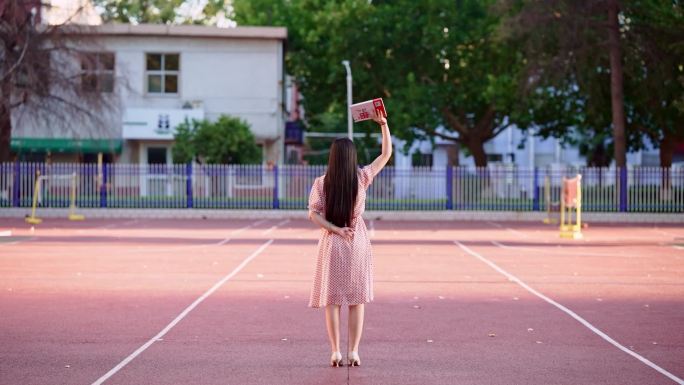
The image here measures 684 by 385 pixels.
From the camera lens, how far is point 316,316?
1273 cm

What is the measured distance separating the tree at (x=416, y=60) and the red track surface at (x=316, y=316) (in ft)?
92.7

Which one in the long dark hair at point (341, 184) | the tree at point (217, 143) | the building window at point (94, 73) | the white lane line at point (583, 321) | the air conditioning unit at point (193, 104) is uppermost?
the building window at point (94, 73)

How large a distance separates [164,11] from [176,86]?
26.1 metres

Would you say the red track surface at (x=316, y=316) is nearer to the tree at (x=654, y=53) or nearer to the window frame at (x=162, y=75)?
the tree at (x=654, y=53)

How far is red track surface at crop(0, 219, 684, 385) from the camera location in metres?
9.30

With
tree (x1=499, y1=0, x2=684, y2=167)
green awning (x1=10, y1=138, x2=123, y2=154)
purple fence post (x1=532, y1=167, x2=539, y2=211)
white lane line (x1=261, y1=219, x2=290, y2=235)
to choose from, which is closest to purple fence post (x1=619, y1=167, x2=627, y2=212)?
purple fence post (x1=532, y1=167, x2=539, y2=211)

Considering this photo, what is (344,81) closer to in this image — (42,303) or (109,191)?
(109,191)

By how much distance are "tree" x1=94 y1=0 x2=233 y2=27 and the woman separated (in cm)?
6545

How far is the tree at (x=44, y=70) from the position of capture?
41.4 metres

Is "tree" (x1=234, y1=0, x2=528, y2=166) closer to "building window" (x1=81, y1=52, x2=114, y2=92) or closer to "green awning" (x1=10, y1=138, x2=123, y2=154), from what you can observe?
"green awning" (x1=10, y1=138, x2=123, y2=154)

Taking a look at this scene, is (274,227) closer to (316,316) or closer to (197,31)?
(197,31)

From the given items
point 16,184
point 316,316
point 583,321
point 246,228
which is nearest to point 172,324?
point 316,316

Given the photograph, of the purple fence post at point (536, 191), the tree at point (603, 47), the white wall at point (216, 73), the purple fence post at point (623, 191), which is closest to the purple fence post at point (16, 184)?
the white wall at point (216, 73)

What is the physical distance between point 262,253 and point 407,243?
5096 mm
